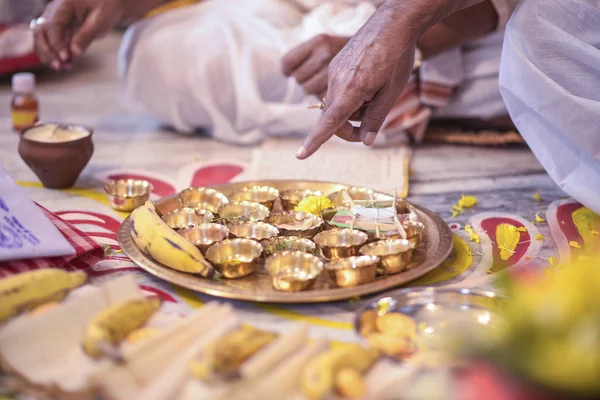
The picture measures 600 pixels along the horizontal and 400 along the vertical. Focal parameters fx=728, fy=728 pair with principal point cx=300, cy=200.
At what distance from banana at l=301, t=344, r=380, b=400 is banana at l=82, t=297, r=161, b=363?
0.68 feet

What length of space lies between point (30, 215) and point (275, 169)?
73cm

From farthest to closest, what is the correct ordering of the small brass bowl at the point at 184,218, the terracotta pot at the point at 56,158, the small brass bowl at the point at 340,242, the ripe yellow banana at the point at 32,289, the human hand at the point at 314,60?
the human hand at the point at 314,60 → the terracotta pot at the point at 56,158 → the small brass bowl at the point at 184,218 → the small brass bowl at the point at 340,242 → the ripe yellow banana at the point at 32,289

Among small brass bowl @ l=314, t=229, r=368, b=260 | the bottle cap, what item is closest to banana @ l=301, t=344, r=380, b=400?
small brass bowl @ l=314, t=229, r=368, b=260

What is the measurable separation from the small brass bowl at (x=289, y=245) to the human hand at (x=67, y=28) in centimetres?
100

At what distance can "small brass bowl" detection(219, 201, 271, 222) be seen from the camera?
1.30m

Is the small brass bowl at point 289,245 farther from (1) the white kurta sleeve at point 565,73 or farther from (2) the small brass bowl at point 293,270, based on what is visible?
(1) the white kurta sleeve at point 565,73

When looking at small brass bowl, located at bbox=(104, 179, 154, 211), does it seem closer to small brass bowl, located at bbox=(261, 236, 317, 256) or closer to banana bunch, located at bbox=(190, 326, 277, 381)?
small brass bowl, located at bbox=(261, 236, 317, 256)

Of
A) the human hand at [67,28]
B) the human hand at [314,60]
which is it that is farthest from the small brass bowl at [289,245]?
the human hand at [67,28]

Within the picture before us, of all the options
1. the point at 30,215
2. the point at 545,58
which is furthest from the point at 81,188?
the point at 545,58

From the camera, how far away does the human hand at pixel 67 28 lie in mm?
1877

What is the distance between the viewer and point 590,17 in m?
1.38

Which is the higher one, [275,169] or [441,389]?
[441,389]

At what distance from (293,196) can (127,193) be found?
39cm

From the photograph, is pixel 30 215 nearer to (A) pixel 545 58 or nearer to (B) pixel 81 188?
(B) pixel 81 188
